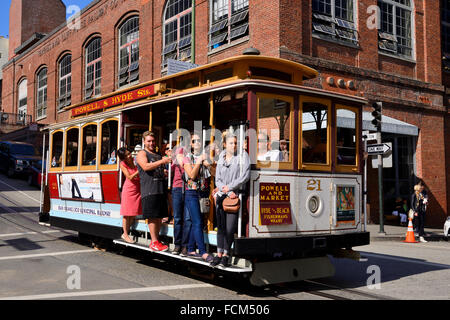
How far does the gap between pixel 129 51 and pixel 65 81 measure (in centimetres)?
962

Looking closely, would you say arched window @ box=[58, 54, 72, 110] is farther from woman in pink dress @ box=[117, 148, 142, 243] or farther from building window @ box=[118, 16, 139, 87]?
woman in pink dress @ box=[117, 148, 142, 243]

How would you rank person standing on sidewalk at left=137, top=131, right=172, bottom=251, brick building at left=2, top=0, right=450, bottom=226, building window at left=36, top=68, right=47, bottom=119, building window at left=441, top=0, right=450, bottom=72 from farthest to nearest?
building window at left=36, top=68, right=47, bottom=119 → building window at left=441, top=0, right=450, bottom=72 → brick building at left=2, top=0, right=450, bottom=226 → person standing on sidewalk at left=137, top=131, right=172, bottom=251

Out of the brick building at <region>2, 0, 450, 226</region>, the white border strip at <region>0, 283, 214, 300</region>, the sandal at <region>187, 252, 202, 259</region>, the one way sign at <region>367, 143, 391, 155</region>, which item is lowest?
the white border strip at <region>0, 283, 214, 300</region>

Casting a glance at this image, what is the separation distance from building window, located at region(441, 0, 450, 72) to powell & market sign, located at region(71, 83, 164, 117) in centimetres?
1699

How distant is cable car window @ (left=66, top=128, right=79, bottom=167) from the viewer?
10320 mm

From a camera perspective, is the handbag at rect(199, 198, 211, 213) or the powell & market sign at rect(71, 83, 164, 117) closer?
the handbag at rect(199, 198, 211, 213)

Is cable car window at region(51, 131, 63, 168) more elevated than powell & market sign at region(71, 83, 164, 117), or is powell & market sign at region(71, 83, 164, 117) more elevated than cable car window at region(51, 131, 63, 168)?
powell & market sign at region(71, 83, 164, 117)

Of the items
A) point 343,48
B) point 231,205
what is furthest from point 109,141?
point 343,48

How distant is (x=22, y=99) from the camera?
135 feet

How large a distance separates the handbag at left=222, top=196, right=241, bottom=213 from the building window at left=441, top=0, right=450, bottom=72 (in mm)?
18409

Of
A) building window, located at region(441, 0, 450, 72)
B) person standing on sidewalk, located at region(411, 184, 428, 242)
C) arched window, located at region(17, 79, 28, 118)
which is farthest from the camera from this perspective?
arched window, located at region(17, 79, 28, 118)

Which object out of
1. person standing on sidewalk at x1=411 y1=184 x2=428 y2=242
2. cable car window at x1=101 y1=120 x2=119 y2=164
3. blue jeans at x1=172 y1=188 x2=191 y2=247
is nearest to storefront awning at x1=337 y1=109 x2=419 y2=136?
person standing on sidewalk at x1=411 y1=184 x2=428 y2=242

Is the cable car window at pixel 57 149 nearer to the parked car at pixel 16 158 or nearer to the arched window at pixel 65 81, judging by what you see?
the parked car at pixel 16 158

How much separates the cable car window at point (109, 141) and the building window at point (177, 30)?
36.3 feet
